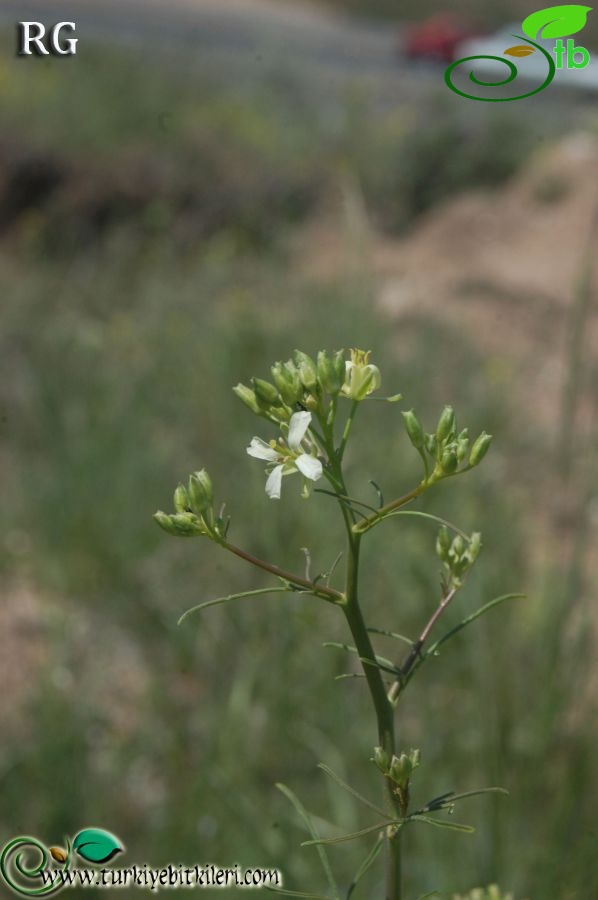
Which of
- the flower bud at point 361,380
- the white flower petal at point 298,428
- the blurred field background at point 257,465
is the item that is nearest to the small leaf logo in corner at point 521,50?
the blurred field background at point 257,465

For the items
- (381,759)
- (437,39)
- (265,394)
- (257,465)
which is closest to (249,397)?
(265,394)

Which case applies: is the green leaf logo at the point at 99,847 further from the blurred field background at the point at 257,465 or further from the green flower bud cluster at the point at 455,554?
the green flower bud cluster at the point at 455,554

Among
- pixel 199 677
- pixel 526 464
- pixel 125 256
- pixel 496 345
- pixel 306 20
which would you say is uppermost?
pixel 306 20

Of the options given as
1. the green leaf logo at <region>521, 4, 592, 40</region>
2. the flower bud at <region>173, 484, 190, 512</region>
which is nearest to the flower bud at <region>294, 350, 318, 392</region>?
the flower bud at <region>173, 484, 190, 512</region>

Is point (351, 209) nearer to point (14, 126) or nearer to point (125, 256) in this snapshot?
point (125, 256)

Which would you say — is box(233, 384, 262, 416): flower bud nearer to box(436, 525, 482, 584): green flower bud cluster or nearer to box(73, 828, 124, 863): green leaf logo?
box(436, 525, 482, 584): green flower bud cluster

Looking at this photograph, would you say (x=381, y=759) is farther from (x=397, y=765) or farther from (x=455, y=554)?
(x=455, y=554)

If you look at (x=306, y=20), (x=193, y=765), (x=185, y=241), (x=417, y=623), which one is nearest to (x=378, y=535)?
(x=417, y=623)
